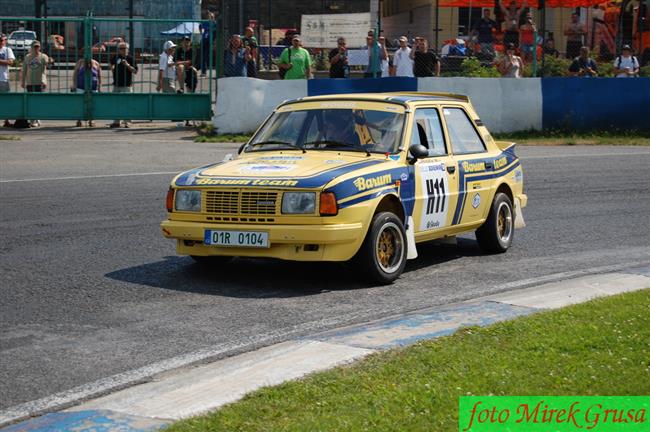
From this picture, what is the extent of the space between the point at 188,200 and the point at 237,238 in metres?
0.61

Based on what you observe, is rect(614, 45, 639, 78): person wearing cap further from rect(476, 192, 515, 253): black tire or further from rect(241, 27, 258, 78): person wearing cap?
rect(476, 192, 515, 253): black tire

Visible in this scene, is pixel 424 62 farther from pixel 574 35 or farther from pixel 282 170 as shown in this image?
pixel 282 170

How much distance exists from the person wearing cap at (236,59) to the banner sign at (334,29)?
439 centimetres

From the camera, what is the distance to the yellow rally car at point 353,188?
8.97 metres

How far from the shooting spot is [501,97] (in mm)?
23547

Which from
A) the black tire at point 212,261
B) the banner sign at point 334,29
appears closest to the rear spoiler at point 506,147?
the black tire at point 212,261

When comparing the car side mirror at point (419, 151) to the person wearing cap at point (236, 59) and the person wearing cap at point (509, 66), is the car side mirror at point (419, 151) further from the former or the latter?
the person wearing cap at point (509, 66)

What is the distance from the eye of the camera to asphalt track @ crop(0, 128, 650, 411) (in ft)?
23.4

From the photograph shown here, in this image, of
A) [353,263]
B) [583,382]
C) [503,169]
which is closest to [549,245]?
[503,169]

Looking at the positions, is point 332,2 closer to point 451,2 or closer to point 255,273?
point 451,2

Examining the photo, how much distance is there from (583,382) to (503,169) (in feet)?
18.2

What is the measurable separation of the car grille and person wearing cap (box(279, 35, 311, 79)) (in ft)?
49.1

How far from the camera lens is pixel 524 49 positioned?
82.6 ft

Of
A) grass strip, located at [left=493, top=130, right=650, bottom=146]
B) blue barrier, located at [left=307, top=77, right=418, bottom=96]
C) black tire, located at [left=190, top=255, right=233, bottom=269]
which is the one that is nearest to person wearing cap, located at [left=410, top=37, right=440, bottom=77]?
blue barrier, located at [left=307, top=77, right=418, bottom=96]
